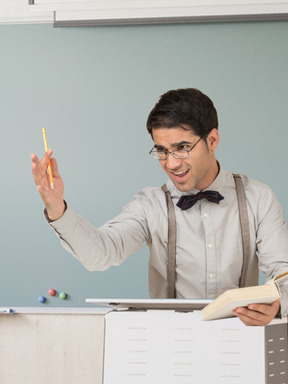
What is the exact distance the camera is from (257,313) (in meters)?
1.07

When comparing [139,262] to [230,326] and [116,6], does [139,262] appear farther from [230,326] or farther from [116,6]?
[230,326]

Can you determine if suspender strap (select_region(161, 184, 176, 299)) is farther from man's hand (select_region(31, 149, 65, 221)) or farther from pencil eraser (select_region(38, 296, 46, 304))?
pencil eraser (select_region(38, 296, 46, 304))

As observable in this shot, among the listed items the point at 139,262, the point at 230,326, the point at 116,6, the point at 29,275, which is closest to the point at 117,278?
the point at 139,262

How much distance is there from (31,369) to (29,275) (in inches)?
63.3

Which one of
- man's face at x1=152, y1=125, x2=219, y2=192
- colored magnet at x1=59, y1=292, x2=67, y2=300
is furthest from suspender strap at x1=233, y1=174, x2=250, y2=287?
colored magnet at x1=59, y1=292, x2=67, y2=300

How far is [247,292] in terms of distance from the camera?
3.19ft

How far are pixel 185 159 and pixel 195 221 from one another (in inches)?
7.4

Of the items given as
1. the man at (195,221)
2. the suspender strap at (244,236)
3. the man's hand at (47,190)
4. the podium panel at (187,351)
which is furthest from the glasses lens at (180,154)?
the podium panel at (187,351)

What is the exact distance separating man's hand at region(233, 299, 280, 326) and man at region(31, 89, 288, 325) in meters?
0.39

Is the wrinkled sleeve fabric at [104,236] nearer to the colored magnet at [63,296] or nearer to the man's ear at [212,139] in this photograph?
the man's ear at [212,139]

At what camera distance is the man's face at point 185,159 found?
5.08 ft

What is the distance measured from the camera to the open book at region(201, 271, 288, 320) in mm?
959

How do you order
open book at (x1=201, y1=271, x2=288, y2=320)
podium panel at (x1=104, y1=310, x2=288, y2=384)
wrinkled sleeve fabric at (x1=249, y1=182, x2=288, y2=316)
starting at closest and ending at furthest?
1. open book at (x1=201, y1=271, x2=288, y2=320)
2. podium panel at (x1=104, y1=310, x2=288, y2=384)
3. wrinkled sleeve fabric at (x1=249, y1=182, x2=288, y2=316)

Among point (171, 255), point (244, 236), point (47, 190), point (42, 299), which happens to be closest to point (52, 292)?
Result: point (42, 299)
